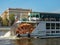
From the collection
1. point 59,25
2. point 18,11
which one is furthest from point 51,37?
point 18,11

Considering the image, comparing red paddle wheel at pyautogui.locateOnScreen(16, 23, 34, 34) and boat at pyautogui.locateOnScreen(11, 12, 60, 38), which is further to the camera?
red paddle wheel at pyautogui.locateOnScreen(16, 23, 34, 34)

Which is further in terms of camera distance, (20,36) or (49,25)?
(49,25)

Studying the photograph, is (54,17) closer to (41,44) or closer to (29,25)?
(29,25)

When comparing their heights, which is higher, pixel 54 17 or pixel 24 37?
pixel 54 17

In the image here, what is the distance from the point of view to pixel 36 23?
5672 centimetres

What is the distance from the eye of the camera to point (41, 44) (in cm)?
4184

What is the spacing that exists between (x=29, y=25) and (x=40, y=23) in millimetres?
2654

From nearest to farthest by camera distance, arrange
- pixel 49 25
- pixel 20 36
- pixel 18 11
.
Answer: pixel 20 36 → pixel 49 25 → pixel 18 11

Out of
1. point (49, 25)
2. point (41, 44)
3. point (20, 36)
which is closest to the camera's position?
point (41, 44)

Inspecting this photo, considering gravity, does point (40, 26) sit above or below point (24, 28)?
above

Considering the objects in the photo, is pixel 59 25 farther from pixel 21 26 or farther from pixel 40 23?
pixel 21 26

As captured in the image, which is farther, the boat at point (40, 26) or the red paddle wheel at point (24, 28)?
the red paddle wheel at point (24, 28)

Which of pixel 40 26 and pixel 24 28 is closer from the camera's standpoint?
pixel 40 26

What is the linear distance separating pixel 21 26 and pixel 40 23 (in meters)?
4.53
